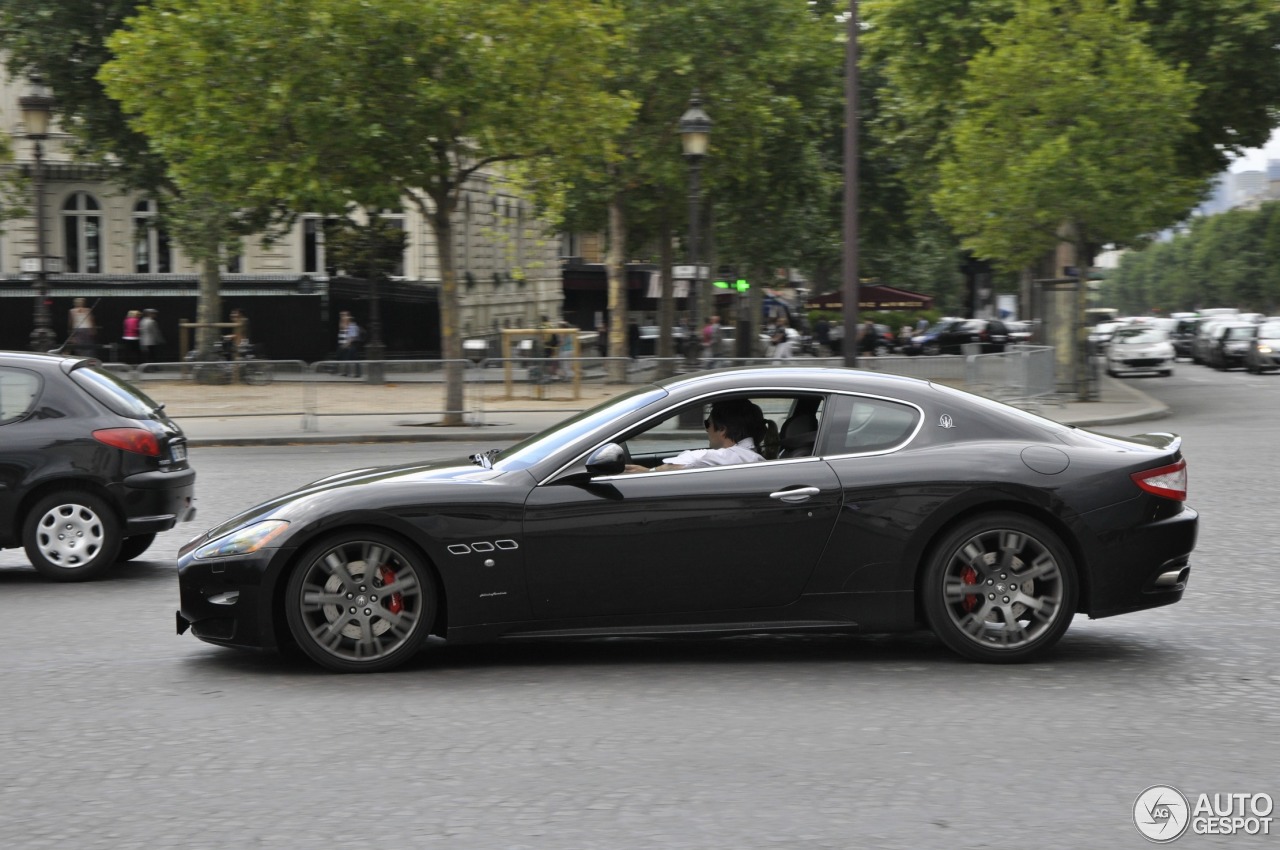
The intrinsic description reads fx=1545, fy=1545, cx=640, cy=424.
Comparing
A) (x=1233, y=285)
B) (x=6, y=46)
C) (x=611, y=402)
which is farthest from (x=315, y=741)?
(x=1233, y=285)

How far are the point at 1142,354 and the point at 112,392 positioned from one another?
132 ft

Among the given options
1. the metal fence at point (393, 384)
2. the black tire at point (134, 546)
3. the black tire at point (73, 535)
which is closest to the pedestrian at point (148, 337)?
the metal fence at point (393, 384)

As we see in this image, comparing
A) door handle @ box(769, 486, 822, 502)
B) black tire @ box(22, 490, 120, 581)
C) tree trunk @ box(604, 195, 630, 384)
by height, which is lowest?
black tire @ box(22, 490, 120, 581)

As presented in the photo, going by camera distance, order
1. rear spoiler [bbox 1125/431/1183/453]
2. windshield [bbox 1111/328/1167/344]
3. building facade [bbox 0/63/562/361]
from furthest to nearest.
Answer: windshield [bbox 1111/328/1167/344] < building facade [bbox 0/63/562/361] < rear spoiler [bbox 1125/431/1183/453]

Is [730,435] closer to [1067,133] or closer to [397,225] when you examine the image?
[1067,133]

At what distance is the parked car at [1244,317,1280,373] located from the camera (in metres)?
46.2

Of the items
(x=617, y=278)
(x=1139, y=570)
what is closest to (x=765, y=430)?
(x=1139, y=570)

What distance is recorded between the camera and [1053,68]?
2909 centimetres

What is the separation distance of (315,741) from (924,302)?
50.2m

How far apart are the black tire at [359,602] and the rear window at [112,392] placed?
376 cm

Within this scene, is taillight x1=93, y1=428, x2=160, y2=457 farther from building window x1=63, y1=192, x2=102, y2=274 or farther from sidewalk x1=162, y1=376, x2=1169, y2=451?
building window x1=63, y1=192, x2=102, y2=274

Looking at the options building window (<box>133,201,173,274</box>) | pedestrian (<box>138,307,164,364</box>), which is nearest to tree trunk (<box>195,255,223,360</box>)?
pedestrian (<box>138,307,164,364</box>)

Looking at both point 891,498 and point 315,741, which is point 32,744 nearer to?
point 315,741

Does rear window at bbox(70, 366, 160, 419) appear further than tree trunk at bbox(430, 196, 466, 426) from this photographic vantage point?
No
